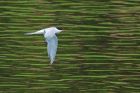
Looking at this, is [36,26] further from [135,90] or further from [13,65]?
[135,90]

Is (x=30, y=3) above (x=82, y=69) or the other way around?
above

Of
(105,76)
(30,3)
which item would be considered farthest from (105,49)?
(30,3)

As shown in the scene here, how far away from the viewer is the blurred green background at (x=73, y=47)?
9.67 ft

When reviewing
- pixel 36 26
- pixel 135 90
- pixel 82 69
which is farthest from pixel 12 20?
pixel 135 90

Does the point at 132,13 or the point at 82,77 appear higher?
the point at 132,13

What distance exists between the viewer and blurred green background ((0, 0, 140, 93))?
2947 millimetres

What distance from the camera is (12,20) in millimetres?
2994

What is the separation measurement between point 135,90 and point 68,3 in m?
0.37

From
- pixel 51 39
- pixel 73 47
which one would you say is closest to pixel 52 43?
pixel 51 39

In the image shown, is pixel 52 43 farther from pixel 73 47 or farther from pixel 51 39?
pixel 73 47

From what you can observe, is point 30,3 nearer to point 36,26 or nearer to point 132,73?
point 36,26

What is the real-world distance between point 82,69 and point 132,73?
17 centimetres

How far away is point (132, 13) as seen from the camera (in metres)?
3.00

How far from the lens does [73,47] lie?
117 inches
